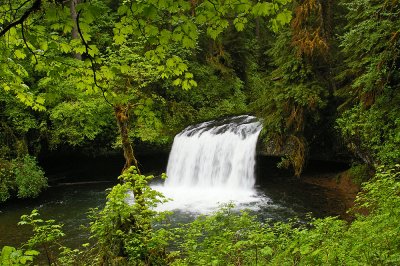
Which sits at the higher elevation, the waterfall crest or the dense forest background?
the dense forest background

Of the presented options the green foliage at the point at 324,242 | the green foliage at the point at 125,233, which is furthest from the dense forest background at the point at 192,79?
the green foliage at the point at 125,233

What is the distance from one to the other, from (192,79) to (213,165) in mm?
10031

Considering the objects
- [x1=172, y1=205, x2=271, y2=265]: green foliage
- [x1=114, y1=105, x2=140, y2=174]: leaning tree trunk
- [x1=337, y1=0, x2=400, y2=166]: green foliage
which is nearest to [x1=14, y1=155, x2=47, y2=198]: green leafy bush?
[x1=114, y1=105, x2=140, y2=174]: leaning tree trunk

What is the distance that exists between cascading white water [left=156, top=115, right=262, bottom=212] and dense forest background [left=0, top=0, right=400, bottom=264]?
0.85 metres

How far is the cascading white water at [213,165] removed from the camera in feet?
42.5

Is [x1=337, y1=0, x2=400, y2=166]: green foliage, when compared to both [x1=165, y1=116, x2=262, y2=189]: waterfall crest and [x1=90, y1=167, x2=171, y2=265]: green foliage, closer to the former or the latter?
[x1=165, y1=116, x2=262, y2=189]: waterfall crest

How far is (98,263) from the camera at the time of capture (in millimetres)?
5516

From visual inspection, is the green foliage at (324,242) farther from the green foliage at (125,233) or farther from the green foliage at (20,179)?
the green foliage at (20,179)

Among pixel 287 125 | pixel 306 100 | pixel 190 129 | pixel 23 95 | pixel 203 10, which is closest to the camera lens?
pixel 203 10

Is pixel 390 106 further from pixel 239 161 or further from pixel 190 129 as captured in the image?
pixel 190 129

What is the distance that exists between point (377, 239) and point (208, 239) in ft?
8.71

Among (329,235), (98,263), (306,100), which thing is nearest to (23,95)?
(98,263)

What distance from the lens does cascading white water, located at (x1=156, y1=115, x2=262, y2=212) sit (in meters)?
13.0

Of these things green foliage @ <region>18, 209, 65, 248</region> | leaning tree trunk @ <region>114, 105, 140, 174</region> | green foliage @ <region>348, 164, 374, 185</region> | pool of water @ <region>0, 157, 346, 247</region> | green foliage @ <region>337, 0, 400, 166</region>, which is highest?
green foliage @ <region>337, 0, 400, 166</region>
